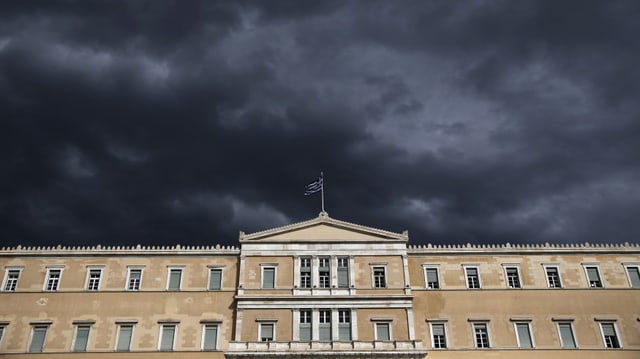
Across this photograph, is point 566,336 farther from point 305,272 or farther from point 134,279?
point 134,279

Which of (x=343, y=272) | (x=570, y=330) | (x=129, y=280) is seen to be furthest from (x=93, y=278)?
(x=570, y=330)

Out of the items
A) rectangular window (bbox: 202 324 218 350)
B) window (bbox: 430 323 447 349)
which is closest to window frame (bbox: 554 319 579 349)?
window (bbox: 430 323 447 349)

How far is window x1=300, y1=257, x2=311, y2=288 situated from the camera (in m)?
46.5

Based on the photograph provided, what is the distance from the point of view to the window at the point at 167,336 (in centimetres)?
4459

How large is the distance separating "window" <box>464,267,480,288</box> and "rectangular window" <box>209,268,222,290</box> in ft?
63.4

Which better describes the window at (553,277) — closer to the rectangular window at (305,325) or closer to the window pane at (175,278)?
the rectangular window at (305,325)

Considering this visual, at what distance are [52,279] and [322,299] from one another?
21197mm

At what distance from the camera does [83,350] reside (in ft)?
145

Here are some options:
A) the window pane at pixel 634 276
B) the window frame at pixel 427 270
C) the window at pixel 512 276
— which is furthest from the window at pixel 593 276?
the window frame at pixel 427 270

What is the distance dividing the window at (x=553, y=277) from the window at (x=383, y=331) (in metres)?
13.4

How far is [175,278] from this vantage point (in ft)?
156

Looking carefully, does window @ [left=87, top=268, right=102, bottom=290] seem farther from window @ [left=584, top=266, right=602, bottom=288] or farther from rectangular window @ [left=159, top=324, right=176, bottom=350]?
window @ [left=584, top=266, right=602, bottom=288]

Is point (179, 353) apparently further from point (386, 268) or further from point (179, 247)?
point (386, 268)

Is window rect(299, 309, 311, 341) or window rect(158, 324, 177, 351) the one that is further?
window rect(158, 324, 177, 351)
